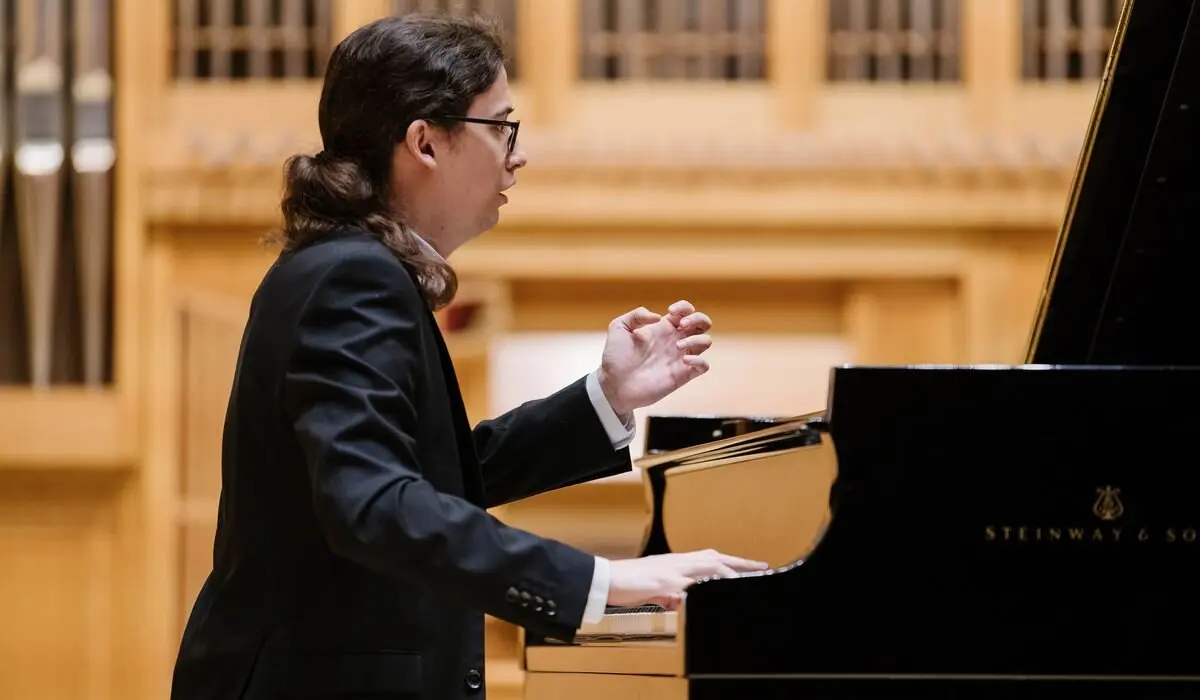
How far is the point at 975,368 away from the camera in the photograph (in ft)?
5.84

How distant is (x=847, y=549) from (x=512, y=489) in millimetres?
642

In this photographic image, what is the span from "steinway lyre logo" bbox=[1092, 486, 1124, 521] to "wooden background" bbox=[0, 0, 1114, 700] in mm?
3472

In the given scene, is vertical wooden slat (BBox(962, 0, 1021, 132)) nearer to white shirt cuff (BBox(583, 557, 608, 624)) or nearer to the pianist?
the pianist

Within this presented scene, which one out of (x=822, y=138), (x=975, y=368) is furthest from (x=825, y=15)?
(x=975, y=368)

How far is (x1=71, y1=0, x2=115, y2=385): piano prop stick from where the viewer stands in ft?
17.6

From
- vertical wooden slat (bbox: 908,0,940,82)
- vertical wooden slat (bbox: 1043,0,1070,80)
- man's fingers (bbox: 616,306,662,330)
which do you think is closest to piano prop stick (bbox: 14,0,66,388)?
vertical wooden slat (bbox: 908,0,940,82)

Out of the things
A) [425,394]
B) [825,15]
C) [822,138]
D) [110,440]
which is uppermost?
[825,15]

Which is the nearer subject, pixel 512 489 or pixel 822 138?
pixel 512 489

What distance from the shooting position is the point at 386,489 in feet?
5.25

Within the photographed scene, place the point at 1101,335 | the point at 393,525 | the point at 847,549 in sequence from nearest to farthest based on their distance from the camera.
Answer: the point at 393,525 < the point at 847,549 < the point at 1101,335

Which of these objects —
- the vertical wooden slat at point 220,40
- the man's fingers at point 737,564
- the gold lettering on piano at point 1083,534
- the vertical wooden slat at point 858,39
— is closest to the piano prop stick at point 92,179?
the vertical wooden slat at point 220,40

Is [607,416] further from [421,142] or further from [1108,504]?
[1108,504]

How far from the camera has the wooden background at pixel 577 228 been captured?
5.23m

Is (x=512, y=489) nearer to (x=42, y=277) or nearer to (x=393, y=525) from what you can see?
(x=393, y=525)
